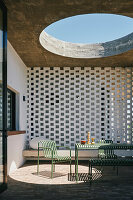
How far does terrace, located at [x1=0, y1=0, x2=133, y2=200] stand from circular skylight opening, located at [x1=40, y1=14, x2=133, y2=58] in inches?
1.0

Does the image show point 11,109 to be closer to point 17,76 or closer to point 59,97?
point 17,76

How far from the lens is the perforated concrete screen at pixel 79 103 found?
6406mm

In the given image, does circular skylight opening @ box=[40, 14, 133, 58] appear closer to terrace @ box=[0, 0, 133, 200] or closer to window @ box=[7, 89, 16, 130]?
terrace @ box=[0, 0, 133, 200]

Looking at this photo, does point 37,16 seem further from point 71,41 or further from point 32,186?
point 32,186

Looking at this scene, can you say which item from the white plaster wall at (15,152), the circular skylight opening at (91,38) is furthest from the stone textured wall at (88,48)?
the white plaster wall at (15,152)

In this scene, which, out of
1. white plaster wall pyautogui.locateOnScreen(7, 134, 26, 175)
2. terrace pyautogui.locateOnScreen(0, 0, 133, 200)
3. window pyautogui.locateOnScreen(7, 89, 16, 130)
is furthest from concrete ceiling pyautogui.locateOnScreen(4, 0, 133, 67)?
white plaster wall pyautogui.locateOnScreen(7, 134, 26, 175)

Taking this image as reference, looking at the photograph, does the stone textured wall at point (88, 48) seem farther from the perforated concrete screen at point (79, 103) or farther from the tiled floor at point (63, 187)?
the tiled floor at point (63, 187)

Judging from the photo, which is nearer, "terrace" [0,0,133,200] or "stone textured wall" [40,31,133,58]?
"terrace" [0,0,133,200]

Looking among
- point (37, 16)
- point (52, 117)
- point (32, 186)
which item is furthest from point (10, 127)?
point (37, 16)

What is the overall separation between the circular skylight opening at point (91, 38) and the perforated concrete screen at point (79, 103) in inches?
40.8

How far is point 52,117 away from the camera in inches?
254

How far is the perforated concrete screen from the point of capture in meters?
6.41

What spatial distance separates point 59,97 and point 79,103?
59 cm

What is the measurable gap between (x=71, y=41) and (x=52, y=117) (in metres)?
2.17
